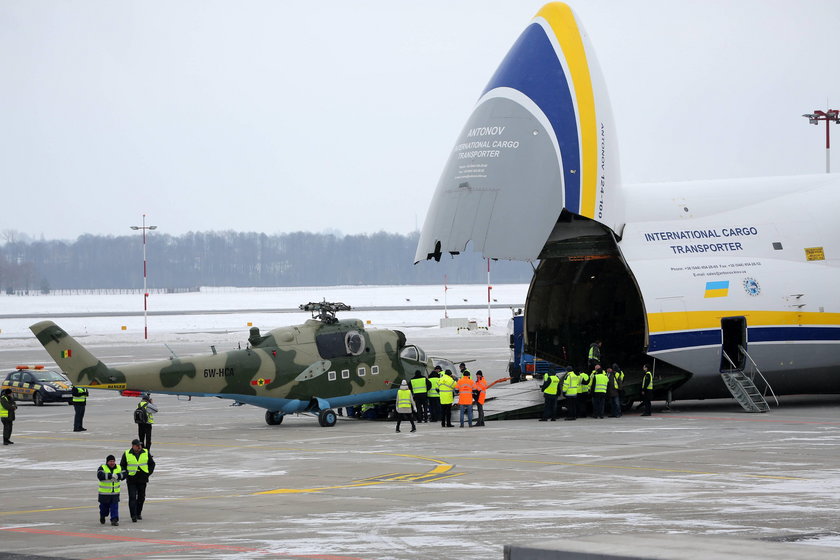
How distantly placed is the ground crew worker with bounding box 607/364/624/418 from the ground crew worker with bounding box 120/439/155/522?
1597cm

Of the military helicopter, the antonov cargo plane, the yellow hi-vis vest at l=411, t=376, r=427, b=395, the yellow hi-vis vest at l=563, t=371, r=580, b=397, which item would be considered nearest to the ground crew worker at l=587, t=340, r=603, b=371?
the antonov cargo plane

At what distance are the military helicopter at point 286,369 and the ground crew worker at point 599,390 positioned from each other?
15.0ft

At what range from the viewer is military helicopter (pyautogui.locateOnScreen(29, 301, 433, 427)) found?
27.9 metres

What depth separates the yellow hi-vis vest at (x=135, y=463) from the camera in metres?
16.6

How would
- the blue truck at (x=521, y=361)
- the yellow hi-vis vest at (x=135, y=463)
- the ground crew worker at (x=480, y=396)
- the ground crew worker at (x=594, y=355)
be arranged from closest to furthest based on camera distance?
the yellow hi-vis vest at (x=135, y=463) → the ground crew worker at (x=480, y=396) → the ground crew worker at (x=594, y=355) → the blue truck at (x=521, y=361)

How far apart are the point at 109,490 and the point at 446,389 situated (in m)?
13.9

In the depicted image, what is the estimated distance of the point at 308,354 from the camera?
29516 mm

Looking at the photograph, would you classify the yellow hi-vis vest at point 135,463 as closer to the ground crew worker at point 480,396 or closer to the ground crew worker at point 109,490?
the ground crew worker at point 109,490

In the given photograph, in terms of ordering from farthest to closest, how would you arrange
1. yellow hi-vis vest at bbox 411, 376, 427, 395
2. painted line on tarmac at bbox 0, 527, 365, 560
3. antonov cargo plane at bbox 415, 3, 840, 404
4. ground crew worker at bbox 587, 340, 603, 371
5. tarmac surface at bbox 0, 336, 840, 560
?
ground crew worker at bbox 587, 340, 603, 371, yellow hi-vis vest at bbox 411, 376, 427, 395, antonov cargo plane at bbox 415, 3, 840, 404, tarmac surface at bbox 0, 336, 840, 560, painted line on tarmac at bbox 0, 527, 365, 560

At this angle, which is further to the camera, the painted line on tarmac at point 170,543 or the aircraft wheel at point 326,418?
the aircraft wheel at point 326,418

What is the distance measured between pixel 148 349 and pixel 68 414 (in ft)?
99.0

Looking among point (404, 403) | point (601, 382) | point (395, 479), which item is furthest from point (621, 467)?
point (601, 382)

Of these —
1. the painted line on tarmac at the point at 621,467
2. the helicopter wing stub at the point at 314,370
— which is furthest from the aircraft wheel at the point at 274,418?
the painted line on tarmac at the point at 621,467

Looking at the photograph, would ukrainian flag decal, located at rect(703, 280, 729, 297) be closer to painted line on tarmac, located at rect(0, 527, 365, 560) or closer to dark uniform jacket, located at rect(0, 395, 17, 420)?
dark uniform jacket, located at rect(0, 395, 17, 420)
